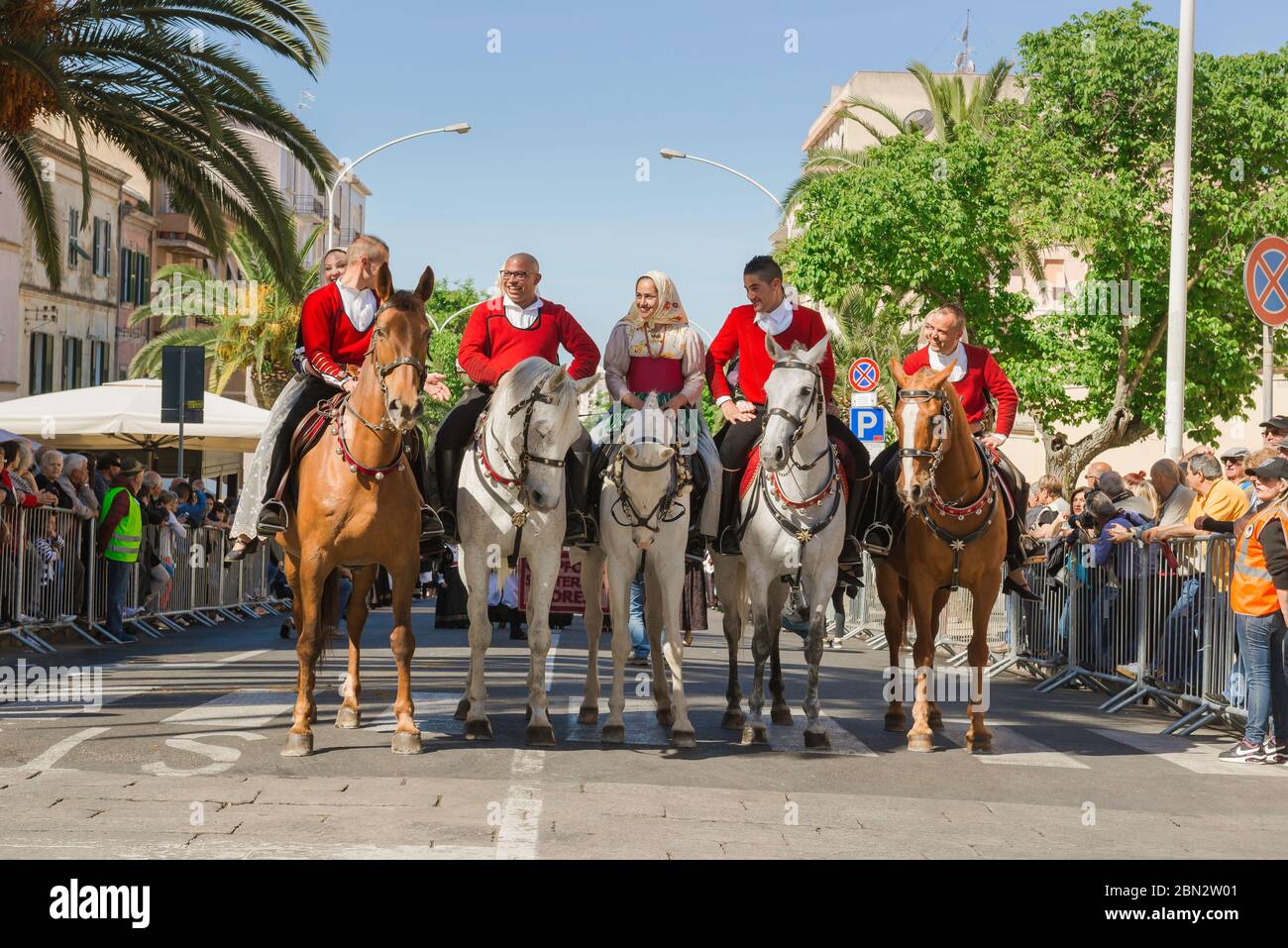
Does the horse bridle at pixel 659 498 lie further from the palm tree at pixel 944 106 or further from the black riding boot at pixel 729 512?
the palm tree at pixel 944 106

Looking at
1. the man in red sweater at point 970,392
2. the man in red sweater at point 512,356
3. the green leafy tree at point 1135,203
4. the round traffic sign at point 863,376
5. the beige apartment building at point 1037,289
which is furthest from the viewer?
the beige apartment building at point 1037,289

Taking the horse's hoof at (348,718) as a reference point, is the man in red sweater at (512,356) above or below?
above

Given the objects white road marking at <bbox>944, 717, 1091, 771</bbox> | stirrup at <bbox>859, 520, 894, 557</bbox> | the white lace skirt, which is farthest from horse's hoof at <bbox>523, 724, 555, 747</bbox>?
white road marking at <bbox>944, 717, 1091, 771</bbox>

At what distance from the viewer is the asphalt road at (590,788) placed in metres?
7.75

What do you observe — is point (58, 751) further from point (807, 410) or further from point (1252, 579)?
point (1252, 579)

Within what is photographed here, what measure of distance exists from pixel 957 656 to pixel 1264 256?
8.32 m

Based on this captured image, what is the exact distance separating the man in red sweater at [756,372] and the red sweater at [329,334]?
93.8 inches

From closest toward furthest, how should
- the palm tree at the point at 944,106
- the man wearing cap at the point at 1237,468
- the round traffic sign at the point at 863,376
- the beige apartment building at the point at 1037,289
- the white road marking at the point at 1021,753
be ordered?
1. the white road marking at the point at 1021,753
2. the man wearing cap at the point at 1237,468
3. the round traffic sign at the point at 863,376
4. the palm tree at the point at 944,106
5. the beige apartment building at the point at 1037,289

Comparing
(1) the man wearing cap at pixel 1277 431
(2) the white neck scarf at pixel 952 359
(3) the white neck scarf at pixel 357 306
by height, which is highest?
(3) the white neck scarf at pixel 357 306

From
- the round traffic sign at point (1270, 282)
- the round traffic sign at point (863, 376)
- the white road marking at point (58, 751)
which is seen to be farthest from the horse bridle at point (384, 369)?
the round traffic sign at point (863, 376)

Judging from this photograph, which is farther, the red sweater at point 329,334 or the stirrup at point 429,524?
the red sweater at point 329,334

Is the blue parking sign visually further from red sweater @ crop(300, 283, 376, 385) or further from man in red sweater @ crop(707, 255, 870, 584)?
red sweater @ crop(300, 283, 376, 385)

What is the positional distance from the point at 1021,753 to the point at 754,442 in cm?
273

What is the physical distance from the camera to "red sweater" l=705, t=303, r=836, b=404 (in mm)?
12141
